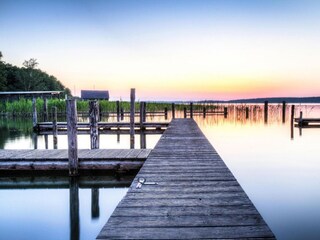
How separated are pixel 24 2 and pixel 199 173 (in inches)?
844

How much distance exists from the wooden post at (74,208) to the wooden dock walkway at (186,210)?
6.63ft

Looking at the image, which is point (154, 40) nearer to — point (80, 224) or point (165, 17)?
point (165, 17)

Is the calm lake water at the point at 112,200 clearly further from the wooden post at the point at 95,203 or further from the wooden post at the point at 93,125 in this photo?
the wooden post at the point at 93,125

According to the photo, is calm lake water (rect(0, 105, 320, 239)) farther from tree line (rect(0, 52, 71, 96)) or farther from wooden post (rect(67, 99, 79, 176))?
tree line (rect(0, 52, 71, 96))

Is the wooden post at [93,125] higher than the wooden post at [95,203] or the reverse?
higher

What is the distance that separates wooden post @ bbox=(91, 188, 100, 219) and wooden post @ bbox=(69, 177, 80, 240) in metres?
0.36

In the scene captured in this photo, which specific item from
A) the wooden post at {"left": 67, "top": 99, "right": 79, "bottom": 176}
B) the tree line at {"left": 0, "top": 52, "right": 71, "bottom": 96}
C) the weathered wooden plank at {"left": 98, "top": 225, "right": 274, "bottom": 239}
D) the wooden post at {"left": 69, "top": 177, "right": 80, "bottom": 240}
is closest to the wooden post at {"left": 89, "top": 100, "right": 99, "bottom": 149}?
the wooden post at {"left": 67, "top": 99, "right": 79, "bottom": 176}

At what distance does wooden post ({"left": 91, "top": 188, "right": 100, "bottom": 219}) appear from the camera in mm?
6645

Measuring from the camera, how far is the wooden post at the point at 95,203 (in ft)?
21.8

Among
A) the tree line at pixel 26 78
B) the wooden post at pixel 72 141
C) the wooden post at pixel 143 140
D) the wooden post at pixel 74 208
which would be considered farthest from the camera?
the tree line at pixel 26 78

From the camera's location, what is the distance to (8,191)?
788cm

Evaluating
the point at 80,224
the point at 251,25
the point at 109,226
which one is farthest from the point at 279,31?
the point at 109,226

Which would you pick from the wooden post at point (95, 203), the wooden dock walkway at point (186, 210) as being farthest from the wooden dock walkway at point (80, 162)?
the wooden dock walkway at point (186, 210)

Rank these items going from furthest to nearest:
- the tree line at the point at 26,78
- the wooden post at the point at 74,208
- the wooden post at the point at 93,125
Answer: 1. the tree line at the point at 26,78
2. the wooden post at the point at 93,125
3. the wooden post at the point at 74,208
